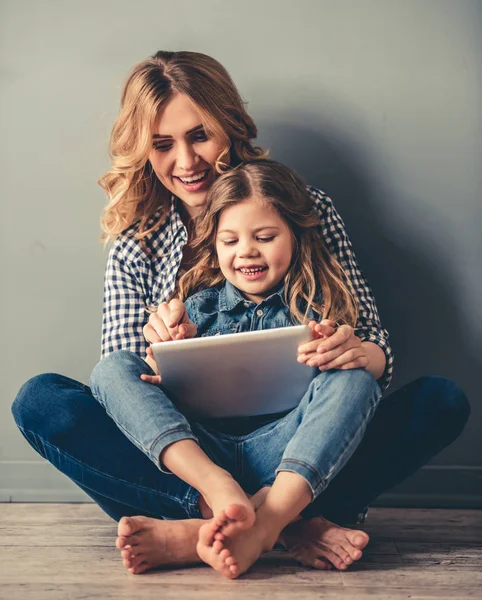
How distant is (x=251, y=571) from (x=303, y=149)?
109 centimetres

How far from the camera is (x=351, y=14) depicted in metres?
2.04

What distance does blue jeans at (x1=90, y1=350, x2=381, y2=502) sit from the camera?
1.46 m

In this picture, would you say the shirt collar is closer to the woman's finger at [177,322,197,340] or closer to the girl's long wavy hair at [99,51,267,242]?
the woman's finger at [177,322,197,340]

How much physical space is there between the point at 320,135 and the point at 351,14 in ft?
1.02

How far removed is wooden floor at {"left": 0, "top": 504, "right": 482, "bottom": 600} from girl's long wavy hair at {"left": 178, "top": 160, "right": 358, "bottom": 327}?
50cm

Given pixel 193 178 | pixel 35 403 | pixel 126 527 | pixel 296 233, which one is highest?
pixel 193 178

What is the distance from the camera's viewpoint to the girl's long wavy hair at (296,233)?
1777mm

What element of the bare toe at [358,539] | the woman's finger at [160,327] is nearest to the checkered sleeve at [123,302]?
the woman's finger at [160,327]

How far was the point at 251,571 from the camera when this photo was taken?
150cm

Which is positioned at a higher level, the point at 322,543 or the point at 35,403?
the point at 35,403

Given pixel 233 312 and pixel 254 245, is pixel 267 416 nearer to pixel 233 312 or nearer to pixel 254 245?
pixel 233 312

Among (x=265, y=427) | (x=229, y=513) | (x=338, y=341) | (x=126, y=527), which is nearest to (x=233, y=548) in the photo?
(x=229, y=513)

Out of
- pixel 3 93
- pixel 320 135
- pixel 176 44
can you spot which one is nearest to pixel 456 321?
pixel 320 135

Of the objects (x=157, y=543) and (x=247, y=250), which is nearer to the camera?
(x=157, y=543)
